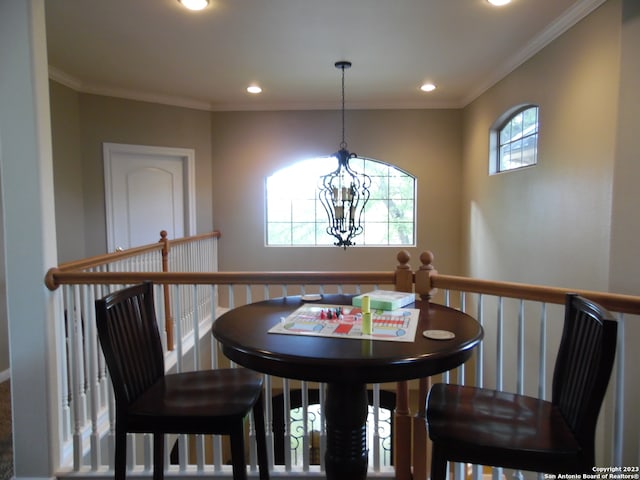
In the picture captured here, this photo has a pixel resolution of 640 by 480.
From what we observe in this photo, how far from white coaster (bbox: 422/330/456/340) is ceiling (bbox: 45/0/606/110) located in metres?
2.27

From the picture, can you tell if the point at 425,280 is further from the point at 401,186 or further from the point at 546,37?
the point at 401,186

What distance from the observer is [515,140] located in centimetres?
405

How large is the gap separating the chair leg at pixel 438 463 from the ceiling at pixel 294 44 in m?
2.62

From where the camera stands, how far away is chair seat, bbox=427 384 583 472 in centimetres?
117

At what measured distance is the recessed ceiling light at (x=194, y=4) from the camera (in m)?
2.66

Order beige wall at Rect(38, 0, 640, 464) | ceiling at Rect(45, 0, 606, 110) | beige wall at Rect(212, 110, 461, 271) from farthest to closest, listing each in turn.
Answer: beige wall at Rect(212, 110, 461, 271) → ceiling at Rect(45, 0, 606, 110) → beige wall at Rect(38, 0, 640, 464)

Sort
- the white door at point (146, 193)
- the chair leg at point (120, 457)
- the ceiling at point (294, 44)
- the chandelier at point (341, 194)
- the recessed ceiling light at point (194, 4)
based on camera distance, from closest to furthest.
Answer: the chair leg at point (120, 457) → the recessed ceiling light at point (194, 4) → the ceiling at point (294, 44) → the chandelier at point (341, 194) → the white door at point (146, 193)

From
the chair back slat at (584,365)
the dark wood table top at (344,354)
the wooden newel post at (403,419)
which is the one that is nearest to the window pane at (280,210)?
the wooden newel post at (403,419)

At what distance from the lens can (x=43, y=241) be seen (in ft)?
6.53

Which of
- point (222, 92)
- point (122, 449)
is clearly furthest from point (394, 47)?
point (122, 449)

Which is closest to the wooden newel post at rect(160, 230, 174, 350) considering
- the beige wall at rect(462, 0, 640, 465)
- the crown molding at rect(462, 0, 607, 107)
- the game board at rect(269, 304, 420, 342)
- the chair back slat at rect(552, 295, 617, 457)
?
the game board at rect(269, 304, 420, 342)

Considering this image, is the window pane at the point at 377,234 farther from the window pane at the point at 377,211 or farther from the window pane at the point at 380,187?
the window pane at the point at 380,187

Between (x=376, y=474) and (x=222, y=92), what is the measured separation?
4.30 metres

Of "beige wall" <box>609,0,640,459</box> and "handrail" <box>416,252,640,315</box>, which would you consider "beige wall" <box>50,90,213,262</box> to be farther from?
"beige wall" <box>609,0,640,459</box>
